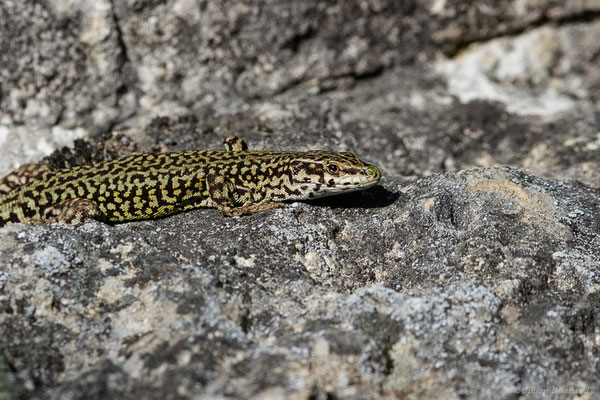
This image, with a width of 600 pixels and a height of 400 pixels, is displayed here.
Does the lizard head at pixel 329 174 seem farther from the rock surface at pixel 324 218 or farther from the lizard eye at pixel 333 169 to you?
the rock surface at pixel 324 218

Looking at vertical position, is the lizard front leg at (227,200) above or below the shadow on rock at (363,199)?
above

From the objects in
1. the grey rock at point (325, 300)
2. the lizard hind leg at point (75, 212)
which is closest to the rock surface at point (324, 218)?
the grey rock at point (325, 300)

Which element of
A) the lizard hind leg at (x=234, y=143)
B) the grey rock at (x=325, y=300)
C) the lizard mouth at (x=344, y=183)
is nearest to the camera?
the grey rock at (x=325, y=300)

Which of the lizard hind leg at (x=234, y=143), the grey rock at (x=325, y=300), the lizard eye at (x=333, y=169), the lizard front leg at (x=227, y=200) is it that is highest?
the lizard hind leg at (x=234, y=143)

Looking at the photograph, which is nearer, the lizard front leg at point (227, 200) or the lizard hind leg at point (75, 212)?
the lizard hind leg at point (75, 212)

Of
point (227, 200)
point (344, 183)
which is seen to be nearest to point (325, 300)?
point (344, 183)

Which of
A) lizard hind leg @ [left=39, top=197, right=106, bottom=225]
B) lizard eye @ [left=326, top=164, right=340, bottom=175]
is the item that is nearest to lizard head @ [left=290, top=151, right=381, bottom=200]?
lizard eye @ [left=326, top=164, right=340, bottom=175]

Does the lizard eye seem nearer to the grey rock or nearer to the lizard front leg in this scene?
the grey rock
